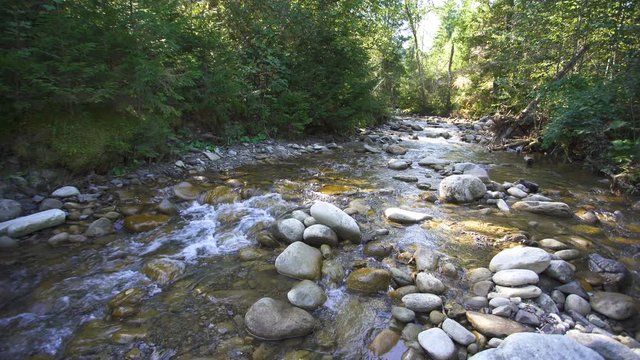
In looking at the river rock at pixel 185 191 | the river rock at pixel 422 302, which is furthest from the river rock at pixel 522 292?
the river rock at pixel 185 191

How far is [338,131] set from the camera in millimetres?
11938

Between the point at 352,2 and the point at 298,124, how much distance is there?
4.78m

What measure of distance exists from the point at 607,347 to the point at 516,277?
3.00 ft

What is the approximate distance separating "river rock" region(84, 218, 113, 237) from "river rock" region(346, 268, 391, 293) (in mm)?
3104

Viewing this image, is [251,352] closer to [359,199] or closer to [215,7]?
[359,199]

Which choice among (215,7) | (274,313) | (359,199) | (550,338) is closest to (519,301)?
(550,338)

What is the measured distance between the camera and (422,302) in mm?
2949

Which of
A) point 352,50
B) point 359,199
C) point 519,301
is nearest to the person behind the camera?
point 519,301

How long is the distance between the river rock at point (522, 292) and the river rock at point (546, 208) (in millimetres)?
2655

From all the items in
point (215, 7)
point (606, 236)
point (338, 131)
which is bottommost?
point (606, 236)

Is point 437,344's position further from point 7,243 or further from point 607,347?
point 7,243

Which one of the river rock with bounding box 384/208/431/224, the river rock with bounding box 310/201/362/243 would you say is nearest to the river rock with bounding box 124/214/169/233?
the river rock with bounding box 310/201/362/243

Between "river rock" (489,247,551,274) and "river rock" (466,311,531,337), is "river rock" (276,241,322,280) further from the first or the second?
"river rock" (489,247,551,274)

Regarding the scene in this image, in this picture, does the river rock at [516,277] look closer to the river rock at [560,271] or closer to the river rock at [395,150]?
the river rock at [560,271]
